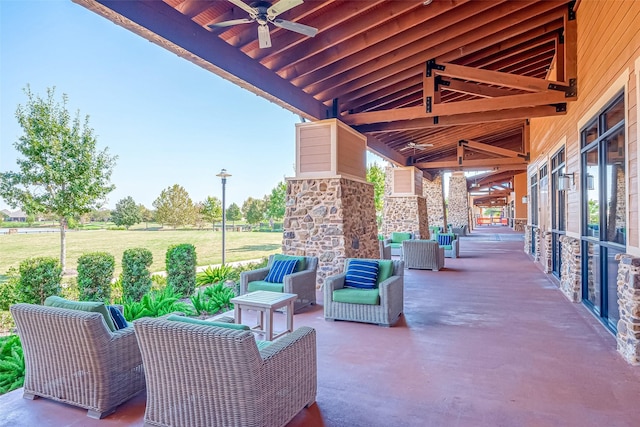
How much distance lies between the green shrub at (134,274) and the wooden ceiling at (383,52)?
9.91 ft

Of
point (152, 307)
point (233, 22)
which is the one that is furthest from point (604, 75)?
point (152, 307)

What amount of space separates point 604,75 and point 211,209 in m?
17.1

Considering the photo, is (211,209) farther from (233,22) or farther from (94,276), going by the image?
(233,22)

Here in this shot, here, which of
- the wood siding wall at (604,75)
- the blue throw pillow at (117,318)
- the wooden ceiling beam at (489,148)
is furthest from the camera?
the wooden ceiling beam at (489,148)

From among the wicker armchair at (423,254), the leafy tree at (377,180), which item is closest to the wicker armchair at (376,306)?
the wicker armchair at (423,254)

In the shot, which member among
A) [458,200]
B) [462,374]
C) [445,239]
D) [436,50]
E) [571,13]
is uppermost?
[571,13]

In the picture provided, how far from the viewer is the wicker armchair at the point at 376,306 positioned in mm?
4484

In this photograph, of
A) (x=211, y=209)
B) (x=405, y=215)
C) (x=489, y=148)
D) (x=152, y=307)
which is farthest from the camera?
(x=211, y=209)

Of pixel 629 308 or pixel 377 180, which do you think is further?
pixel 377 180

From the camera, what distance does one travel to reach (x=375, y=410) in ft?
8.45

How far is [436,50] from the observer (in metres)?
6.25

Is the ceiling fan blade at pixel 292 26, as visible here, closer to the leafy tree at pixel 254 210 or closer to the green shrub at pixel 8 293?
the green shrub at pixel 8 293

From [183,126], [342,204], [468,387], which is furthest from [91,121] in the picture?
[183,126]

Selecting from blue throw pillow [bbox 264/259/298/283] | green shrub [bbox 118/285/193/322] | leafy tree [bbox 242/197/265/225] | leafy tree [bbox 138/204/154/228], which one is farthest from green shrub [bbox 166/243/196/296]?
leafy tree [bbox 242/197/265/225]
